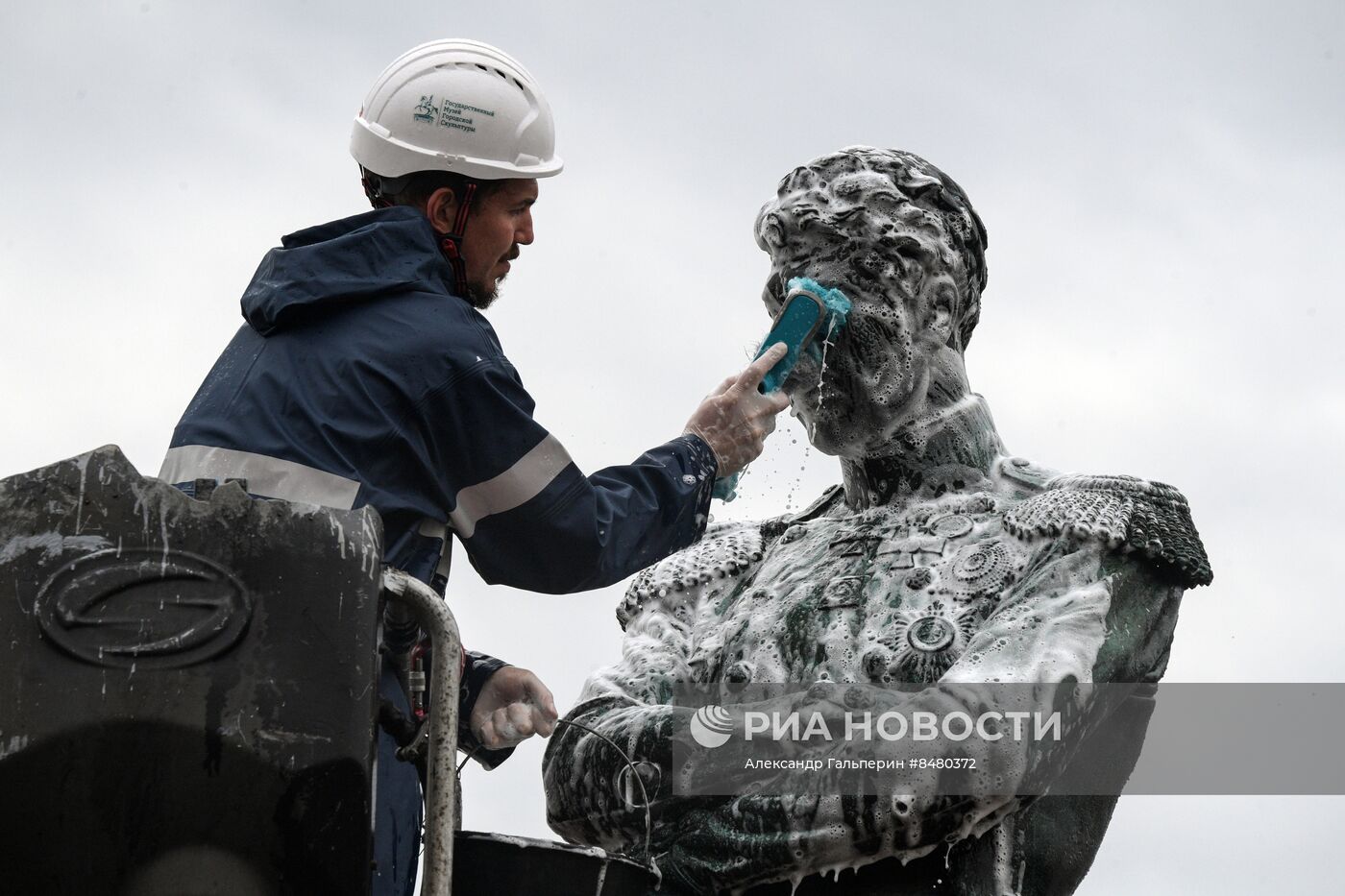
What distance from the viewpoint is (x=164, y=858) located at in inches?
228

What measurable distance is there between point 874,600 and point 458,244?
1936 mm

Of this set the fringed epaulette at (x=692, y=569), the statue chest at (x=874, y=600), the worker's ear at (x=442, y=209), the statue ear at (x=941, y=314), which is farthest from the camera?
the fringed epaulette at (x=692, y=569)

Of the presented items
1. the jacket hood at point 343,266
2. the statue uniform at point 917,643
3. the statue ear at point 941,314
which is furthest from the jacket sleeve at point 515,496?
the statue ear at point 941,314

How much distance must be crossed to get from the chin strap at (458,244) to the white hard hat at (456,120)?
0.08 metres

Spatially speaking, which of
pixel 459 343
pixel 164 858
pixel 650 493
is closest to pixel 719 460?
pixel 650 493

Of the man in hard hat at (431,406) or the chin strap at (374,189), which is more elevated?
the chin strap at (374,189)

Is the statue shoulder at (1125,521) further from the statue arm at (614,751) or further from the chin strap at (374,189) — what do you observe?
the chin strap at (374,189)

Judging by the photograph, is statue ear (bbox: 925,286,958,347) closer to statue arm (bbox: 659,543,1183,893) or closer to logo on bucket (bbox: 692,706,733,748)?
statue arm (bbox: 659,543,1183,893)

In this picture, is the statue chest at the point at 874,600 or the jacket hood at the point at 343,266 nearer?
the jacket hood at the point at 343,266

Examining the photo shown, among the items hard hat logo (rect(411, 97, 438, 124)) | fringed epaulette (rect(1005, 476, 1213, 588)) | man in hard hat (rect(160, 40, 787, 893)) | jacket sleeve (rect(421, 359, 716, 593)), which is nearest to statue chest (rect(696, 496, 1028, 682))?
fringed epaulette (rect(1005, 476, 1213, 588))

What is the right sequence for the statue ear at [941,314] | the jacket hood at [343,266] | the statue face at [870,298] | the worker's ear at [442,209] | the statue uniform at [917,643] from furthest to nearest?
the statue ear at [941,314] < the statue face at [870,298] < the worker's ear at [442,209] < the statue uniform at [917,643] < the jacket hood at [343,266]

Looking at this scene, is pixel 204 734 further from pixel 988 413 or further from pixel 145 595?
pixel 988 413

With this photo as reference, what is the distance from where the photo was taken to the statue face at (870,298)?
29.0 feet

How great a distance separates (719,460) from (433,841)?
87.1 inches
